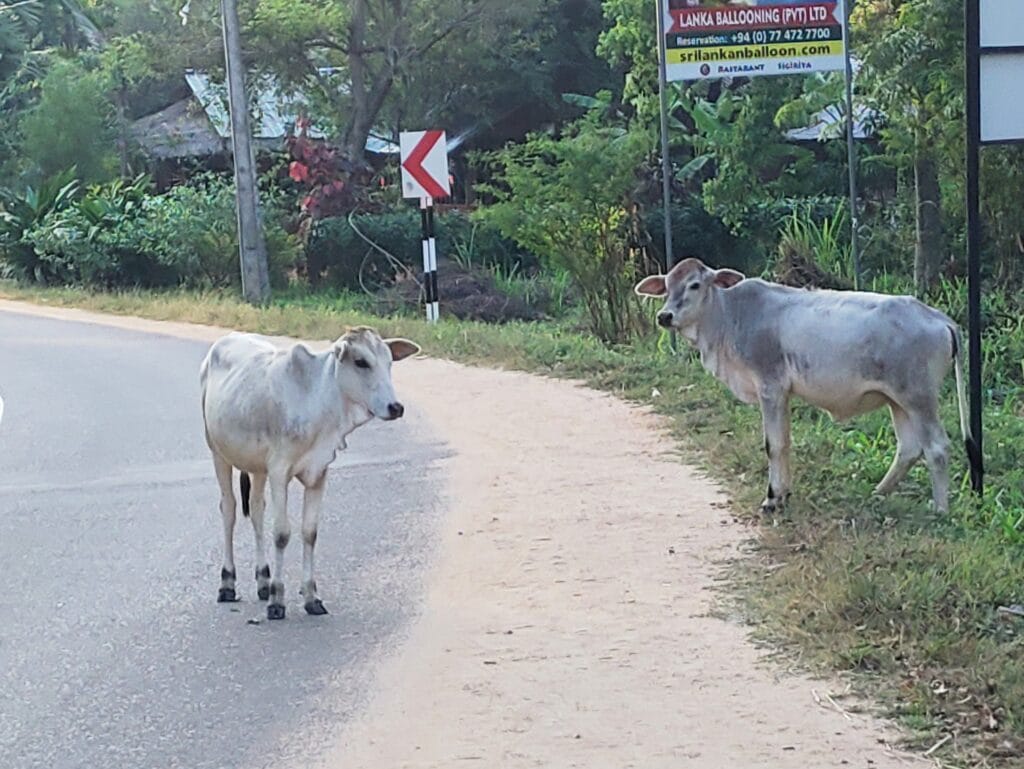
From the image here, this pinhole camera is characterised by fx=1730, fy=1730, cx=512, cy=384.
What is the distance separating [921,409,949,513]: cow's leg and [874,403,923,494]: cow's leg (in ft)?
0.20

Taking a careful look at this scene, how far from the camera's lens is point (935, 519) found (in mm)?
8703

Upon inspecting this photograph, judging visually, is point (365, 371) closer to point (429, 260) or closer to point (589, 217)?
point (589, 217)

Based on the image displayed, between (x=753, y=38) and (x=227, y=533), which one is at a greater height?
(x=753, y=38)

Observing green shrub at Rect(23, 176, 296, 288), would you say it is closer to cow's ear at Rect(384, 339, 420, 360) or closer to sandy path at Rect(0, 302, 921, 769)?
sandy path at Rect(0, 302, 921, 769)

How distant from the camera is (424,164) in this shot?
1955 centimetres

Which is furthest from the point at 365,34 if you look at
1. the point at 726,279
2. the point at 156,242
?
the point at 726,279

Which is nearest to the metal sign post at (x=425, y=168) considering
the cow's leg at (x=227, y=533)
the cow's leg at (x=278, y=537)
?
the cow's leg at (x=227, y=533)

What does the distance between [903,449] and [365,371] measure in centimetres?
329

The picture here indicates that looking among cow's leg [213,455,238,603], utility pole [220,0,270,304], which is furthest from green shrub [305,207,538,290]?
cow's leg [213,455,238,603]

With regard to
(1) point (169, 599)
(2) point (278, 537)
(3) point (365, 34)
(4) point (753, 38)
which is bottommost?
(1) point (169, 599)

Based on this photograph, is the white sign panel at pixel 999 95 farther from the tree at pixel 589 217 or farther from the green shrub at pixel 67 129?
the green shrub at pixel 67 129

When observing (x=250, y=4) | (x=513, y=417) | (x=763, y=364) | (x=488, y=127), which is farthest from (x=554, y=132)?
(x=763, y=364)

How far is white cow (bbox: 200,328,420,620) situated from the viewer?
24.2 ft

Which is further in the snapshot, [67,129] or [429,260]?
[67,129]
